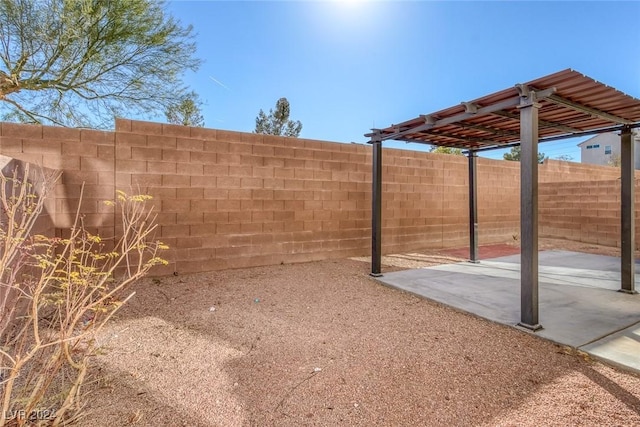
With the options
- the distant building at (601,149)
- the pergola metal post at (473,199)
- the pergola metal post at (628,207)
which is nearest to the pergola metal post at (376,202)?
the pergola metal post at (473,199)

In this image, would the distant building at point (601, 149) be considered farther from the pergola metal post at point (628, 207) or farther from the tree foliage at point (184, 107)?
the tree foliage at point (184, 107)

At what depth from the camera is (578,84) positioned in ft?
9.66

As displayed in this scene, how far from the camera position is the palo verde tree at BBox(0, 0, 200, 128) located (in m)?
6.62

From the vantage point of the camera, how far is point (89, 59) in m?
7.44

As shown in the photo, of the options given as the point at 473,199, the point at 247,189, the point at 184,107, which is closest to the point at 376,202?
the point at 247,189

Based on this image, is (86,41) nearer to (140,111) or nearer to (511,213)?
(140,111)

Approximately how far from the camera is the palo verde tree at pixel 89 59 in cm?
662

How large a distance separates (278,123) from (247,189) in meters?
16.6

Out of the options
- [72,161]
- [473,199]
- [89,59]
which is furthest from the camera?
[89,59]

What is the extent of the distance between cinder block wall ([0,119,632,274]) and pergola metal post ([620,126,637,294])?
12.2 feet

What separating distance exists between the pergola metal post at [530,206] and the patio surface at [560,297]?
265 mm

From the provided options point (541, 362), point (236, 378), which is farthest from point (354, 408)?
point (541, 362)

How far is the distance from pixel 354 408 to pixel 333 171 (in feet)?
16.2

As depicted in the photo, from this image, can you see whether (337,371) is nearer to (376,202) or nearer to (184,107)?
(376,202)
